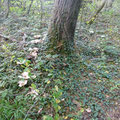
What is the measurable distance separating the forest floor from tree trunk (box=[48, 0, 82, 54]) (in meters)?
0.31

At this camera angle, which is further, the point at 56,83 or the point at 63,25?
the point at 63,25

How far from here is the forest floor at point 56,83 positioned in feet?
7.84

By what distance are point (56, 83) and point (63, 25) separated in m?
1.68

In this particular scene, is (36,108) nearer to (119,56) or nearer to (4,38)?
(4,38)

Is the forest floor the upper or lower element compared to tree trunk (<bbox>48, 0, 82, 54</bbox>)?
lower

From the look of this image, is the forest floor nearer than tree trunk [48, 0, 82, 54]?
Yes

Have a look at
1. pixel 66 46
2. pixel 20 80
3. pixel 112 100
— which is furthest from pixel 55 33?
pixel 112 100

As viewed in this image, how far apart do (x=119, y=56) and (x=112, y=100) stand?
2.10 meters

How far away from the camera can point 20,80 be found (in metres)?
2.74

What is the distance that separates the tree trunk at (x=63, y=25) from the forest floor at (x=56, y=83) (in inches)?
12.1

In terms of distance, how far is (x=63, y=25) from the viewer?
342 centimetres

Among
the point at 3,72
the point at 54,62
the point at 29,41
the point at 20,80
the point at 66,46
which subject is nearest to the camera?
the point at 20,80

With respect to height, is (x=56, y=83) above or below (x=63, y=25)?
below

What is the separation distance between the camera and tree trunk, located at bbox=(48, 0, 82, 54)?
3.32 meters
